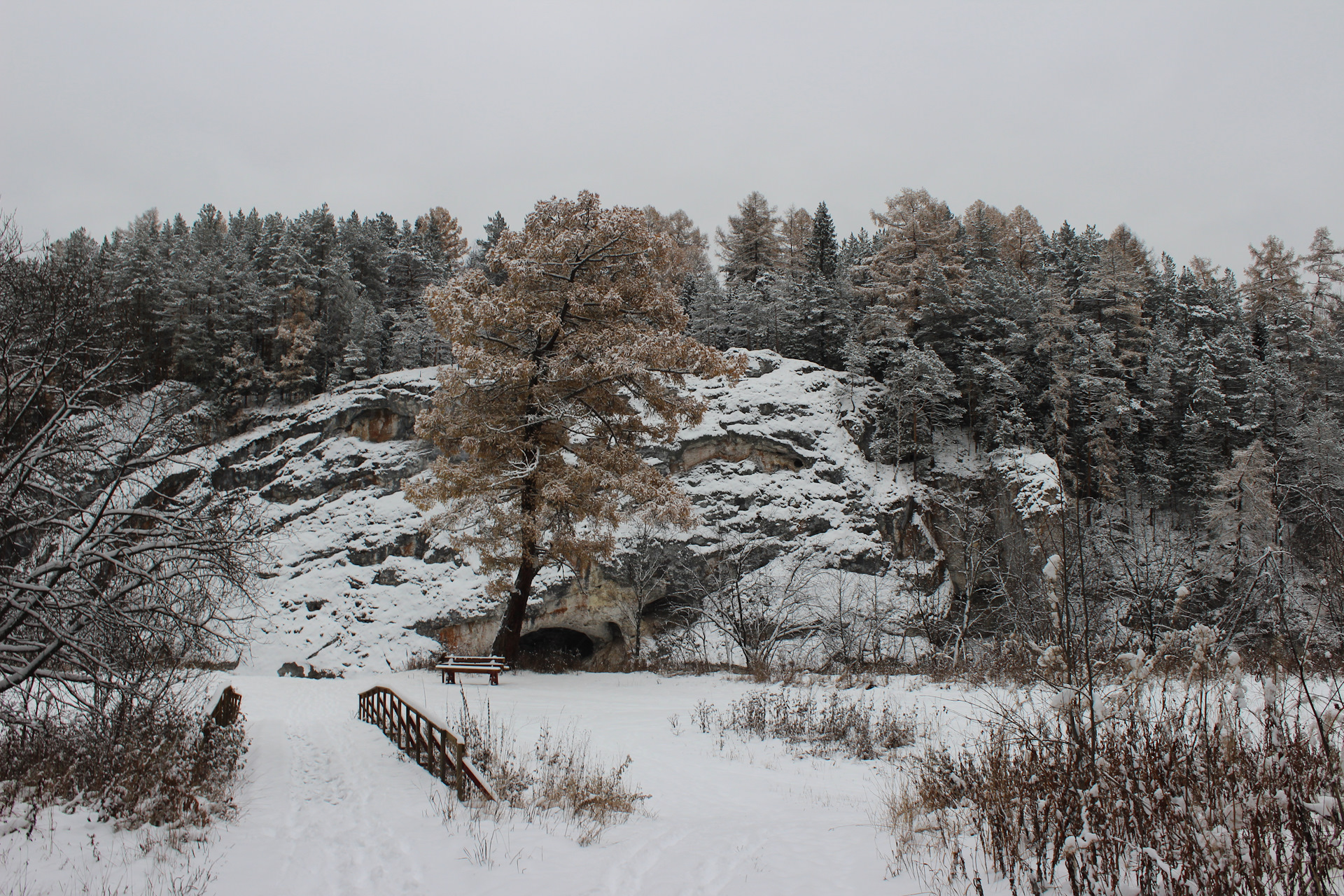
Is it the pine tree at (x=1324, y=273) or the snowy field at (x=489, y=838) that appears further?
the pine tree at (x=1324, y=273)

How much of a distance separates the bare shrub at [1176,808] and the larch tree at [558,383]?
10.2 metres

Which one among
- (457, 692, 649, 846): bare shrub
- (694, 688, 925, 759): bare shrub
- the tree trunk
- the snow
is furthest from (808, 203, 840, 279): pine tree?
(457, 692, 649, 846): bare shrub

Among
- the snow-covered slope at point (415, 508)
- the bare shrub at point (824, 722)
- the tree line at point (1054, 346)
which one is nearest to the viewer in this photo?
the bare shrub at point (824, 722)

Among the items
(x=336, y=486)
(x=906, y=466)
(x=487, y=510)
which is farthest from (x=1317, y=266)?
(x=336, y=486)

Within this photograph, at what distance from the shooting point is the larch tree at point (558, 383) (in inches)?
539

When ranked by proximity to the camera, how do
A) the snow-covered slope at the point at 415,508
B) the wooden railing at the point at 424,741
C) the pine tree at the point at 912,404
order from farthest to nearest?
the pine tree at the point at 912,404 → the snow-covered slope at the point at 415,508 → the wooden railing at the point at 424,741

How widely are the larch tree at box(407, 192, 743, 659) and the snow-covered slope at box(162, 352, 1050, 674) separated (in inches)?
222

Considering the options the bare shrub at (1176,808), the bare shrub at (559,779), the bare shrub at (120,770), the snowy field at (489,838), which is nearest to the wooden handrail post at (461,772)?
the snowy field at (489,838)

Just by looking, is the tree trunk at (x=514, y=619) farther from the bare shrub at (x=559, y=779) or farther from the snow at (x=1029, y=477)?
the snow at (x=1029, y=477)

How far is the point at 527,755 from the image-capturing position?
7.10 metres

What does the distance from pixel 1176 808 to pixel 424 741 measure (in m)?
6.91

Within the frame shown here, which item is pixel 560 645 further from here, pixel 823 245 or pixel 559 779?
pixel 823 245

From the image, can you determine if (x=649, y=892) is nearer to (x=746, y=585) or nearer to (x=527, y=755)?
(x=527, y=755)

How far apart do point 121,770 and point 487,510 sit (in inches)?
341
